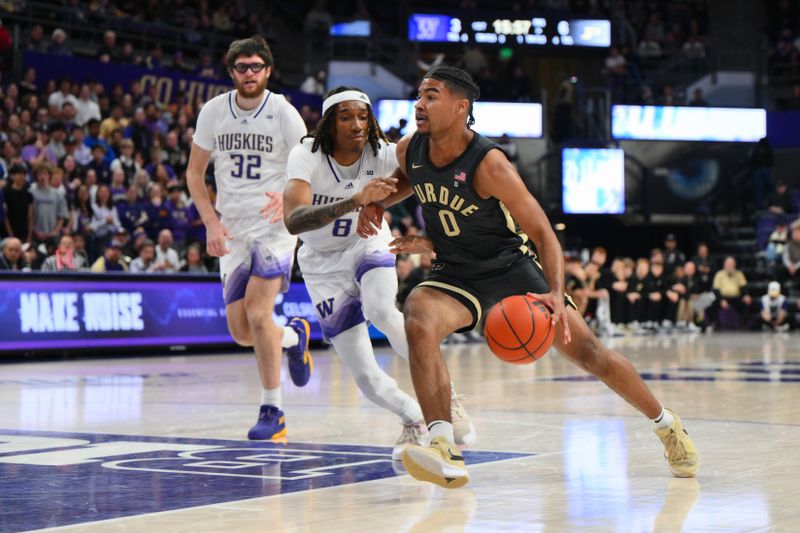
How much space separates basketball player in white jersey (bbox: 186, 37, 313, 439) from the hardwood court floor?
78 cm

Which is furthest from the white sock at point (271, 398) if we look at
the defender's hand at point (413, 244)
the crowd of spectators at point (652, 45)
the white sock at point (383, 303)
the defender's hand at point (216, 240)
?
the crowd of spectators at point (652, 45)

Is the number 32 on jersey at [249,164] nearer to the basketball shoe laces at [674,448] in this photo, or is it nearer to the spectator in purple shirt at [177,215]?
the basketball shoe laces at [674,448]

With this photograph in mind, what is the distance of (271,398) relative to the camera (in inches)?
302

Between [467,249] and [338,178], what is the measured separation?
121 cm

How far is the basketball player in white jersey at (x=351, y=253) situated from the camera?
6.81 meters

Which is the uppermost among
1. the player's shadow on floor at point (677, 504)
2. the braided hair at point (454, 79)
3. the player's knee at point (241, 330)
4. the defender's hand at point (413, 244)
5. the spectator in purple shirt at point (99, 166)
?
the spectator in purple shirt at point (99, 166)

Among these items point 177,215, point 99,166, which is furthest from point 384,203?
point 99,166

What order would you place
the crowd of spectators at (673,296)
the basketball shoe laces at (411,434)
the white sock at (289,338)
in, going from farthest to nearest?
1. the crowd of spectators at (673,296)
2. the white sock at (289,338)
3. the basketball shoe laces at (411,434)

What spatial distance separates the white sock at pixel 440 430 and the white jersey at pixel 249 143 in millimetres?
2783

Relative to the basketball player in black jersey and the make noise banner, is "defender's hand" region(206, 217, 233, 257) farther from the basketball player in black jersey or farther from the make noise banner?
the make noise banner

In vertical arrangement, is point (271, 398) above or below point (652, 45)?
below

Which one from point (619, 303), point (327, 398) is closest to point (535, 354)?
point (327, 398)

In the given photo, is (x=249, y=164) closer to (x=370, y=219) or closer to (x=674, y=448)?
(x=370, y=219)

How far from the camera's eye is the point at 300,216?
629cm
